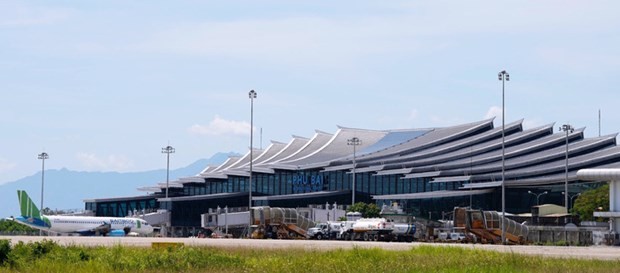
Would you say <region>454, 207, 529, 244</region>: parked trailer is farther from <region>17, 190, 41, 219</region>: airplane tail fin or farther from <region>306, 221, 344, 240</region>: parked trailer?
<region>17, 190, 41, 219</region>: airplane tail fin

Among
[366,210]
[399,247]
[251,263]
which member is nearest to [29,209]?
[366,210]

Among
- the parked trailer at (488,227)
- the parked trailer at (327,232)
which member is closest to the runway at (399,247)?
the parked trailer at (488,227)

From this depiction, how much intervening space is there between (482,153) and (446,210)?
21.2m

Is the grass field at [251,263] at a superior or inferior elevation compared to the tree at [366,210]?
inferior

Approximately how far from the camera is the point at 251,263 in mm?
41406

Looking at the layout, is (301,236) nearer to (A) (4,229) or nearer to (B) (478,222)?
(B) (478,222)

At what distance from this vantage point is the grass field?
37.8m

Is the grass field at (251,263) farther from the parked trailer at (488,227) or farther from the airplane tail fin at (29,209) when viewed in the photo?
the airplane tail fin at (29,209)

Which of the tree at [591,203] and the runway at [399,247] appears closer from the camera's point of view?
the runway at [399,247]

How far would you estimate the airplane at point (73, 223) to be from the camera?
110938 millimetres

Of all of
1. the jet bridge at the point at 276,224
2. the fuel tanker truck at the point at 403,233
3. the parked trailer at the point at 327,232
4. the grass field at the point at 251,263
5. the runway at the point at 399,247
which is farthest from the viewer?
the jet bridge at the point at 276,224

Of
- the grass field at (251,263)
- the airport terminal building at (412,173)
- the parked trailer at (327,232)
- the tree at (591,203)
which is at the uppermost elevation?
the airport terminal building at (412,173)

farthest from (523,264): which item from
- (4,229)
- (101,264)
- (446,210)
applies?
(4,229)

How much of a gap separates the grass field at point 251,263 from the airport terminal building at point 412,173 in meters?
81.1
